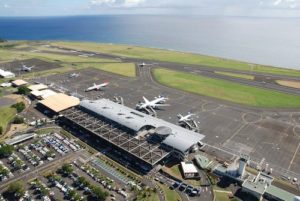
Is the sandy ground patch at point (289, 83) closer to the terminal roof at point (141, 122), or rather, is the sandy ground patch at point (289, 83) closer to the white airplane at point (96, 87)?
the terminal roof at point (141, 122)

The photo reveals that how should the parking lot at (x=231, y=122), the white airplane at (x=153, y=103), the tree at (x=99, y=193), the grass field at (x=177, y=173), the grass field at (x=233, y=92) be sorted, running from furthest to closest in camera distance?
the grass field at (x=233, y=92)
the white airplane at (x=153, y=103)
the parking lot at (x=231, y=122)
the grass field at (x=177, y=173)
the tree at (x=99, y=193)

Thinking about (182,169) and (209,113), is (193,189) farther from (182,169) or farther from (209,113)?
(209,113)

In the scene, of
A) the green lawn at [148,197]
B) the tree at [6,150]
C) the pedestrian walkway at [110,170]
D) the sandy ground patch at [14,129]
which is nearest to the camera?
the green lawn at [148,197]

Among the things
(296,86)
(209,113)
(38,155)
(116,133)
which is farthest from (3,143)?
(296,86)

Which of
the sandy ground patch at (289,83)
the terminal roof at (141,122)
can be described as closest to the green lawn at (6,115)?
the terminal roof at (141,122)

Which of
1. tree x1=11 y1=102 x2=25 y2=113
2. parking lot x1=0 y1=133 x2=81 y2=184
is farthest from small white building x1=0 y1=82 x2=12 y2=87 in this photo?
parking lot x1=0 y1=133 x2=81 y2=184

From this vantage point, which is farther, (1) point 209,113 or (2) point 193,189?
(1) point 209,113

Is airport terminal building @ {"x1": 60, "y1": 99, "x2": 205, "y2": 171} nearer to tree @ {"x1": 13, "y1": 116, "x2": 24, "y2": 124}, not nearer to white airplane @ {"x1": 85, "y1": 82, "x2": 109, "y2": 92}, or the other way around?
tree @ {"x1": 13, "y1": 116, "x2": 24, "y2": 124}
